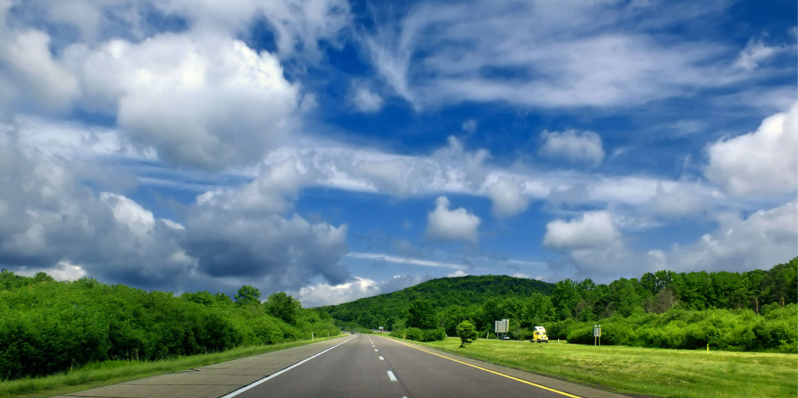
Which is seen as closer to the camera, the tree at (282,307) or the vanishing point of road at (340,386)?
the vanishing point of road at (340,386)

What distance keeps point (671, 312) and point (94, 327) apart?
193ft

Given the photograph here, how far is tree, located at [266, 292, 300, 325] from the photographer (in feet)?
290

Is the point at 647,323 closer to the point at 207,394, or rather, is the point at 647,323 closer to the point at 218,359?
the point at 218,359

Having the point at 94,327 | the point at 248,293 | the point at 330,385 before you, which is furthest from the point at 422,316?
the point at 330,385

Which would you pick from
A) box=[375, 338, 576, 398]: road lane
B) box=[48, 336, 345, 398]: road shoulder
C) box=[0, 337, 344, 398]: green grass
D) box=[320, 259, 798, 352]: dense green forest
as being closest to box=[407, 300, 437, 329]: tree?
box=[320, 259, 798, 352]: dense green forest

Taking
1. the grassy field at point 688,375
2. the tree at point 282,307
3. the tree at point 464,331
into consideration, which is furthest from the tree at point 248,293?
the grassy field at point 688,375

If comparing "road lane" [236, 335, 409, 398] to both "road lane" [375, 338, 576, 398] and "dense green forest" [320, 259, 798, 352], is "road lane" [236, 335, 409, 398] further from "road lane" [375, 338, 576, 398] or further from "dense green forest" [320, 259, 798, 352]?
"dense green forest" [320, 259, 798, 352]

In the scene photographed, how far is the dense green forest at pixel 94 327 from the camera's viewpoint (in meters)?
17.1

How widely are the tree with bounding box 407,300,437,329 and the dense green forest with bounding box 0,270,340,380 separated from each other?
110 meters

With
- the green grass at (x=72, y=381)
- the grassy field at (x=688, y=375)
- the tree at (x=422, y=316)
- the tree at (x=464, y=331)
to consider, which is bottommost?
the tree at (x=422, y=316)

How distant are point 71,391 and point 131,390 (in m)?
1.39

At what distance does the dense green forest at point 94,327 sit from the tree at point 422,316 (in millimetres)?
110127

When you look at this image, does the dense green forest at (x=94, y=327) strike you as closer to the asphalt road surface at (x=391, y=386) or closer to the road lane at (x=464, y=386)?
the asphalt road surface at (x=391, y=386)

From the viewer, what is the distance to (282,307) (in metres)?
89.2
